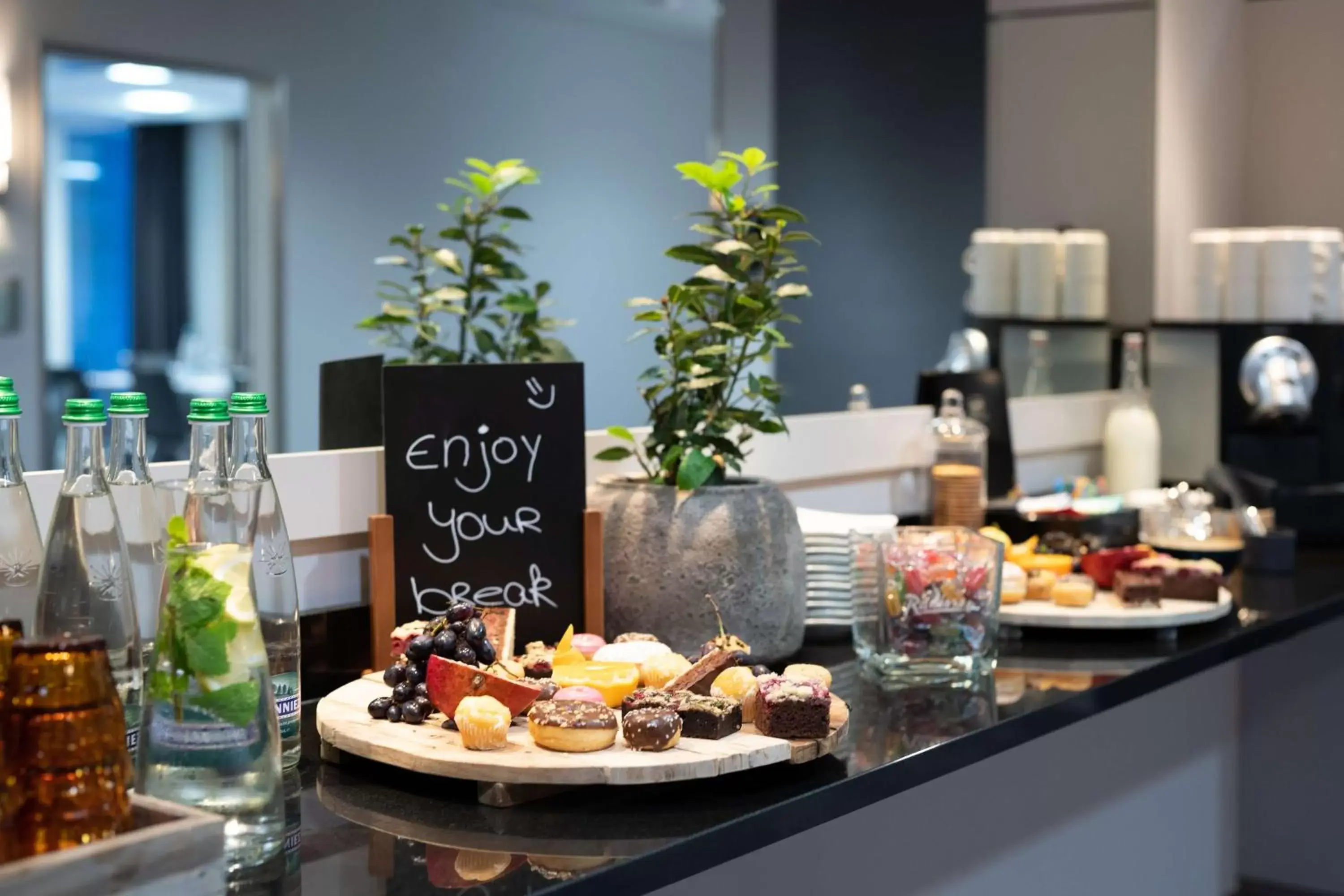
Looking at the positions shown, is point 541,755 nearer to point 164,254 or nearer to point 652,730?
point 652,730

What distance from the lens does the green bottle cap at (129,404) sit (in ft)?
3.83

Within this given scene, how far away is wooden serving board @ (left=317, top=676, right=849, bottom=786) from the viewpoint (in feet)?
3.94

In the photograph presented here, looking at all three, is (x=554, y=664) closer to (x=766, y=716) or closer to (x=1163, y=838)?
(x=766, y=716)

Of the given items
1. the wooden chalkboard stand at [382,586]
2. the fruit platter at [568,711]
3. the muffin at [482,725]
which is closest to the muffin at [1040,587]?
the fruit platter at [568,711]

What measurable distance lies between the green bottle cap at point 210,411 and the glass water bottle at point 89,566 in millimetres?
68

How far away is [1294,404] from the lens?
2.91m

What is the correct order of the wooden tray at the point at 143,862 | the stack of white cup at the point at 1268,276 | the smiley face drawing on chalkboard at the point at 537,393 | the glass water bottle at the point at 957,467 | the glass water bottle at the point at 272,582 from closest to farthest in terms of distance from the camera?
the wooden tray at the point at 143,862 → the glass water bottle at the point at 272,582 → the smiley face drawing on chalkboard at the point at 537,393 → the glass water bottle at the point at 957,467 → the stack of white cup at the point at 1268,276

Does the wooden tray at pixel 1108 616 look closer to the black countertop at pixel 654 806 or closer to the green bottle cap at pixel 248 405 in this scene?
the black countertop at pixel 654 806

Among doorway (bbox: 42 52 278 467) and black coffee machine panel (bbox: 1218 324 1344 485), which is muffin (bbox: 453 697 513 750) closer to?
doorway (bbox: 42 52 278 467)

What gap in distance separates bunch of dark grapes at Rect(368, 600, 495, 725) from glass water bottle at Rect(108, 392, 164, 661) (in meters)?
0.21

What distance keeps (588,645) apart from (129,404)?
0.54 meters

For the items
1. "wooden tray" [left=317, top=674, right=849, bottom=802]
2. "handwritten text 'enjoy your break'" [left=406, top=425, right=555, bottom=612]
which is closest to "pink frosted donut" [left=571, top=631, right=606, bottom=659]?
"handwritten text 'enjoy your break'" [left=406, top=425, right=555, bottom=612]

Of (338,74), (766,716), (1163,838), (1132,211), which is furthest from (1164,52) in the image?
(766,716)

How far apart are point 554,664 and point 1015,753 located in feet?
3.59
